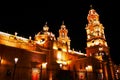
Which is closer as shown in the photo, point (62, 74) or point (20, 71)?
point (20, 71)

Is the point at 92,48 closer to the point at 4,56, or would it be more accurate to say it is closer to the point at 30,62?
the point at 30,62

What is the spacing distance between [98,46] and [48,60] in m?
22.6

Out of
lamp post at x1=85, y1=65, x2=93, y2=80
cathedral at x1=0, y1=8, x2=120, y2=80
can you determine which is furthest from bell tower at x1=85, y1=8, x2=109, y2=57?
lamp post at x1=85, y1=65, x2=93, y2=80

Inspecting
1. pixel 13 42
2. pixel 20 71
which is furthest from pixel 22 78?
pixel 13 42

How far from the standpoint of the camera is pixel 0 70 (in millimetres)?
26172

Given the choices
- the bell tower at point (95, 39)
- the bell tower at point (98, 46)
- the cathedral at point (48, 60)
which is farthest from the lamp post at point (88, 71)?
the bell tower at point (95, 39)

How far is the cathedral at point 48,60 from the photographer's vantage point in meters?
27.7

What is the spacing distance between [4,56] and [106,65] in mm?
31899

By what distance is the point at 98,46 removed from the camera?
5200 centimetres

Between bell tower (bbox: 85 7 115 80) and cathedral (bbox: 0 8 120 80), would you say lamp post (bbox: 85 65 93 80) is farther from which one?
bell tower (bbox: 85 7 115 80)

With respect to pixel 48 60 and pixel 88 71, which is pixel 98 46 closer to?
pixel 88 71

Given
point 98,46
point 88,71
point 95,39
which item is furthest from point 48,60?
point 95,39

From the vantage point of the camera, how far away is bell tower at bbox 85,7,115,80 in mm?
45000

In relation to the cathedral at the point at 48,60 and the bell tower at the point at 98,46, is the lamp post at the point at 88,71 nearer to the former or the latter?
the cathedral at the point at 48,60
